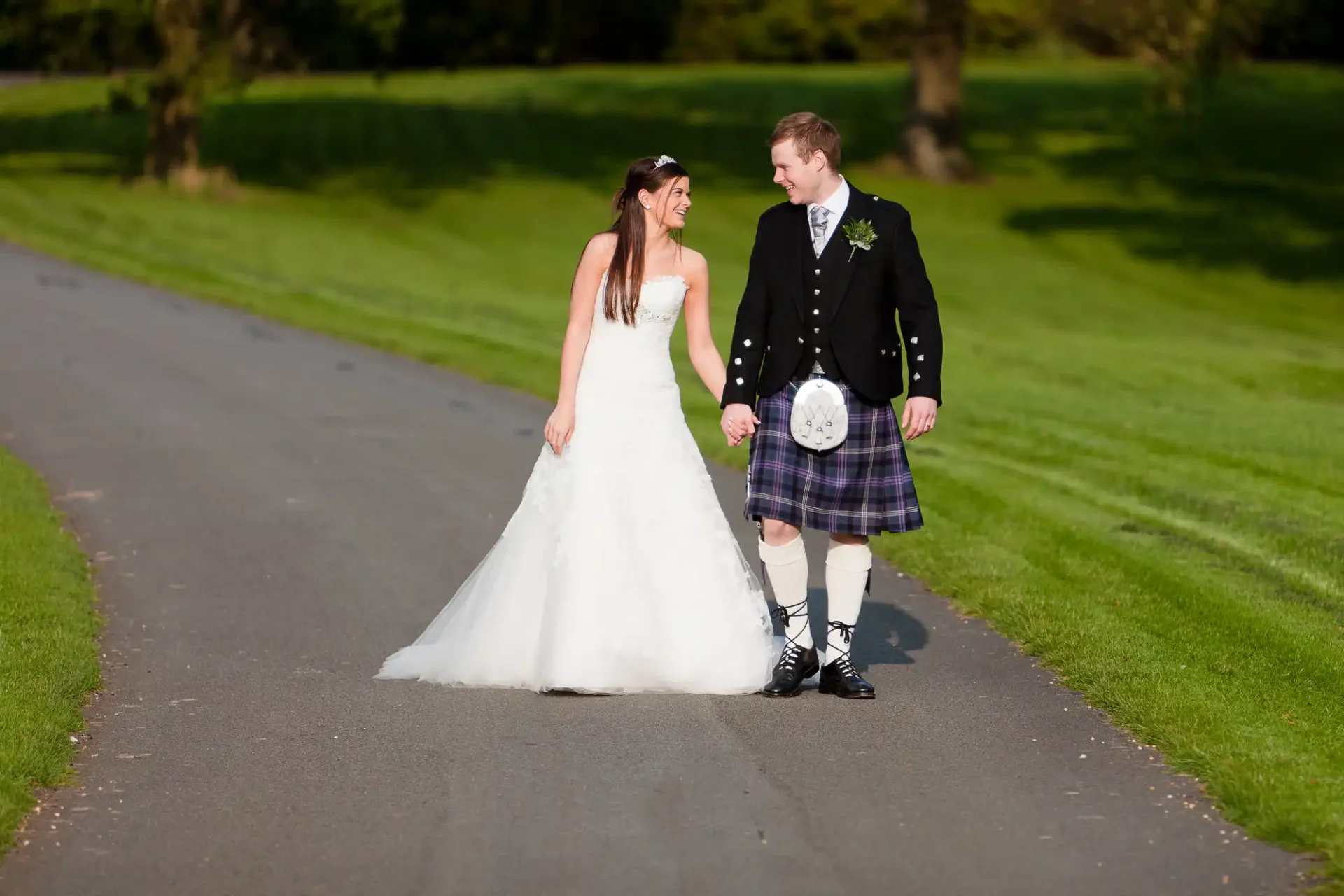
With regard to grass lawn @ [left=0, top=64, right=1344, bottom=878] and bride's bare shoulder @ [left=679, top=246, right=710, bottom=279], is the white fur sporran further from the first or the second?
grass lawn @ [left=0, top=64, right=1344, bottom=878]

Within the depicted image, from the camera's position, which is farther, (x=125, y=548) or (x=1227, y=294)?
(x=1227, y=294)

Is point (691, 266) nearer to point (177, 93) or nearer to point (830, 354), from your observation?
point (830, 354)

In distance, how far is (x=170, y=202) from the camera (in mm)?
34125

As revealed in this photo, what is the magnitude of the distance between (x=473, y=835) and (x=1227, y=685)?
10.6 feet

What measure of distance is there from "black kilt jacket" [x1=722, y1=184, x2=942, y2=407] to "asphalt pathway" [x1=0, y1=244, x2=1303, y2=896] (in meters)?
1.23

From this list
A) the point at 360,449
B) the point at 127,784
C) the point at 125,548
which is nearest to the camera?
the point at 127,784

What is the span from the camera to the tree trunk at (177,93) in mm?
33625

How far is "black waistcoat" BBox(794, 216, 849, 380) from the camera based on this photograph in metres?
7.01

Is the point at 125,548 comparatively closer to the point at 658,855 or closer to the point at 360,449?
the point at 360,449

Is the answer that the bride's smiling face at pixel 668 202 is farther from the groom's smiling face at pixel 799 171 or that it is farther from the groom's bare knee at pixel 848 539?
the groom's bare knee at pixel 848 539

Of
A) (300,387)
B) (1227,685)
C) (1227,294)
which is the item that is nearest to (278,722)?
(1227,685)

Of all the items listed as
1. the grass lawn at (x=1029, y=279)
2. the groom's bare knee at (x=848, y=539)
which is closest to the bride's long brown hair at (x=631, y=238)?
the groom's bare knee at (x=848, y=539)

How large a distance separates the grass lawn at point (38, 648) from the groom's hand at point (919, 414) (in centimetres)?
314

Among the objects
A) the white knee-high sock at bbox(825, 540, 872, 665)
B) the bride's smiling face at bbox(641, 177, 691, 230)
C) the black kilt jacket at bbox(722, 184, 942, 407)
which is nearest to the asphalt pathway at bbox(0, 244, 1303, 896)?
the white knee-high sock at bbox(825, 540, 872, 665)
